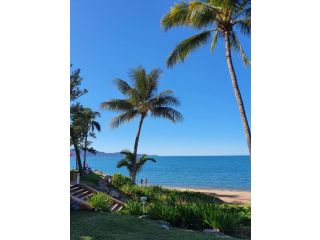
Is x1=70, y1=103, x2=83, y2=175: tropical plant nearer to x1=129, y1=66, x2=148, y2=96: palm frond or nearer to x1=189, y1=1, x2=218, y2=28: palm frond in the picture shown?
x1=129, y1=66, x2=148, y2=96: palm frond

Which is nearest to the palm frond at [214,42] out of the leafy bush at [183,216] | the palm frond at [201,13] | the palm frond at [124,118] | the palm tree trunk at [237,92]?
the palm tree trunk at [237,92]

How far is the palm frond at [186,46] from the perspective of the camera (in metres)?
6.24

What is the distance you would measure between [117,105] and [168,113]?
173 centimetres

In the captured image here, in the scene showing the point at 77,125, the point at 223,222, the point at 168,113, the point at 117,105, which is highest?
the point at 117,105

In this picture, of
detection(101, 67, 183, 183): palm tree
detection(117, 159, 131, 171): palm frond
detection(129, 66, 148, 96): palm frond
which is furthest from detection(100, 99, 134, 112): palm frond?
detection(117, 159, 131, 171): palm frond

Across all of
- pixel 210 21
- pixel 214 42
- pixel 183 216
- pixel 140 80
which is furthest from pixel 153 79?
pixel 183 216

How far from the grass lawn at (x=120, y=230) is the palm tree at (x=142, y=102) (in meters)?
7.22

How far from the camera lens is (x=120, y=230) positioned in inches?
135

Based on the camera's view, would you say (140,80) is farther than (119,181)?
Yes

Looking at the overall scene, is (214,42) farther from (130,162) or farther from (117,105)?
(130,162)

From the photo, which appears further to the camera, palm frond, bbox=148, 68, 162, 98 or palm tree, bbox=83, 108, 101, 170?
palm tree, bbox=83, 108, 101, 170

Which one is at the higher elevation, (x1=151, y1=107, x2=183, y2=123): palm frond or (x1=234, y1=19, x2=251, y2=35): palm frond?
(x1=234, y1=19, x2=251, y2=35): palm frond

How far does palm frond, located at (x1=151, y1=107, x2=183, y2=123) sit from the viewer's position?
36.8 feet
